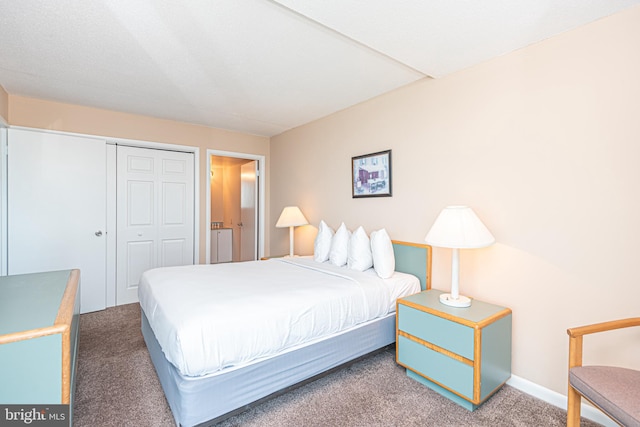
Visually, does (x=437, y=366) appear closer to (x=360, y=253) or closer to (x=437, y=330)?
(x=437, y=330)

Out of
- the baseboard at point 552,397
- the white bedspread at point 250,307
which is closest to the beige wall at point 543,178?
the baseboard at point 552,397

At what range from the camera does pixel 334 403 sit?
192cm

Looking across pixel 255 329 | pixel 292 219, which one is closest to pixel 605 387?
pixel 255 329

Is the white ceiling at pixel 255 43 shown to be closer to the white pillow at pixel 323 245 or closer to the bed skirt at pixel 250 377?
the white pillow at pixel 323 245

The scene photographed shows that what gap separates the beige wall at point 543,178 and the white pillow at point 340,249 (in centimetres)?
59

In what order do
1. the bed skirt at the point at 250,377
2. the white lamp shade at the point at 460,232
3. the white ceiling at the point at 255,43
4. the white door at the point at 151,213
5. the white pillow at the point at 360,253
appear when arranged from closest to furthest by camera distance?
the bed skirt at the point at 250,377, the white ceiling at the point at 255,43, the white lamp shade at the point at 460,232, the white pillow at the point at 360,253, the white door at the point at 151,213

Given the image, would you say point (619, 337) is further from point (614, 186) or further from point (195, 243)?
point (195, 243)

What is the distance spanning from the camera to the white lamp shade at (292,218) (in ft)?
13.0

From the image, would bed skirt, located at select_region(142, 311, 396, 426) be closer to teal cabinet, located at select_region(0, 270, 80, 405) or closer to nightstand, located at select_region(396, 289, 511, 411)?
nightstand, located at select_region(396, 289, 511, 411)

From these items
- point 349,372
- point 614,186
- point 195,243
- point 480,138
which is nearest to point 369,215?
point 480,138

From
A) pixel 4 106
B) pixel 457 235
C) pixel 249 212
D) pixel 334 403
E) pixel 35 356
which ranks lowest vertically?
pixel 334 403

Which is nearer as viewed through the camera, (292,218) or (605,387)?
(605,387)

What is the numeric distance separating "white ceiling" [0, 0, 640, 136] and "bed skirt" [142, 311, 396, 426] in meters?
2.05

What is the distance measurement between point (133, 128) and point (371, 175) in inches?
119
